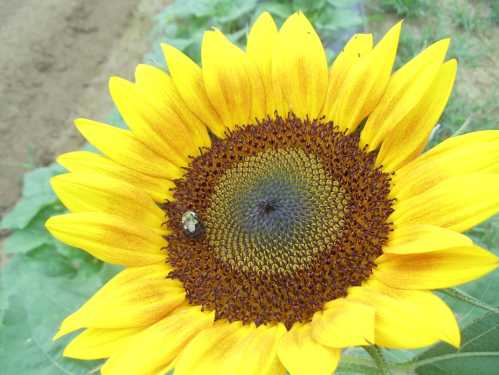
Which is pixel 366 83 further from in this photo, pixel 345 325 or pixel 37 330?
pixel 37 330

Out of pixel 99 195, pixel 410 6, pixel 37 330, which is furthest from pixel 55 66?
pixel 99 195

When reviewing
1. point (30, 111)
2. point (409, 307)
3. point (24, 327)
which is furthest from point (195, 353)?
point (30, 111)

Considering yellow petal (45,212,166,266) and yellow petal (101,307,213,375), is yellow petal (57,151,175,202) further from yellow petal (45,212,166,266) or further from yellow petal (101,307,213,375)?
yellow petal (101,307,213,375)

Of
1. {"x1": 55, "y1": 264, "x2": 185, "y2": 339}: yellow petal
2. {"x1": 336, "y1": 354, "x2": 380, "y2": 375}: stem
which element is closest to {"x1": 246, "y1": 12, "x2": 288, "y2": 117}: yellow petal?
{"x1": 55, "y1": 264, "x2": 185, "y2": 339}: yellow petal

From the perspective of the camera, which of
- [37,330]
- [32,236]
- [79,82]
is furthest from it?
[79,82]

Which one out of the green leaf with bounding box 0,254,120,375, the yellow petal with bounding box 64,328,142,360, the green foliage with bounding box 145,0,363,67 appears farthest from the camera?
the green foliage with bounding box 145,0,363,67

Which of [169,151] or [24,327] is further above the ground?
[169,151]

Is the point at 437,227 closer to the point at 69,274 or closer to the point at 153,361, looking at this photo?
the point at 153,361
